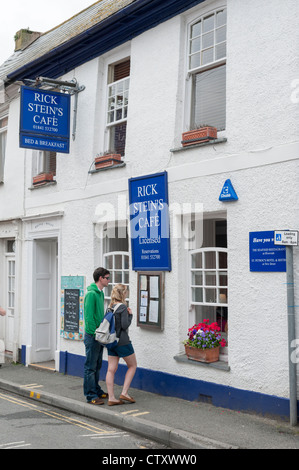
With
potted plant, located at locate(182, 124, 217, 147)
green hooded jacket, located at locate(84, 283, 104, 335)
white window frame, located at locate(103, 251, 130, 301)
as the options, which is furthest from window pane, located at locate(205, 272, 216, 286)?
potted plant, located at locate(182, 124, 217, 147)

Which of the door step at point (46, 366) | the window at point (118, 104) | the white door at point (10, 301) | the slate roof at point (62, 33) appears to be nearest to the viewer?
the window at point (118, 104)

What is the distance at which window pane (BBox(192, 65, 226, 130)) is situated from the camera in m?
8.31

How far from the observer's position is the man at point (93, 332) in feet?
26.7

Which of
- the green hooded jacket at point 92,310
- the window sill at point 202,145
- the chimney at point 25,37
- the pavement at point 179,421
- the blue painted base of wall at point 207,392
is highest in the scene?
the chimney at point 25,37

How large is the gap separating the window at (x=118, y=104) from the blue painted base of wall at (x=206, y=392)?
13.6 feet

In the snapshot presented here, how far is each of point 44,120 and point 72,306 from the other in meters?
3.67

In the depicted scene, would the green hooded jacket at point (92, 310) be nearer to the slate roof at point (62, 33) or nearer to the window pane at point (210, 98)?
the window pane at point (210, 98)

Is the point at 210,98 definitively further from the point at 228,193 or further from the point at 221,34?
the point at 228,193

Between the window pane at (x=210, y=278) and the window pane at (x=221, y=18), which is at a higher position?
the window pane at (x=221, y=18)

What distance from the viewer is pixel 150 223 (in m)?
8.98

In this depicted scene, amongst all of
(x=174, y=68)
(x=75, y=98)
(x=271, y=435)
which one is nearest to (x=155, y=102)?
(x=174, y=68)

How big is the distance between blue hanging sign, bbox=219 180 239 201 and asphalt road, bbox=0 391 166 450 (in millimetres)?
3381

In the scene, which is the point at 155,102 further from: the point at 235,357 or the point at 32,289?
the point at 32,289

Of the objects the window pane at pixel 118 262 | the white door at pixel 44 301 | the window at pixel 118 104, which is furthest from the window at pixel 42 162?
the window pane at pixel 118 262
